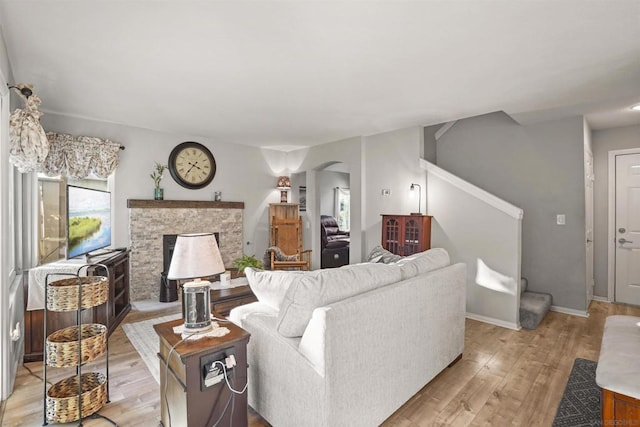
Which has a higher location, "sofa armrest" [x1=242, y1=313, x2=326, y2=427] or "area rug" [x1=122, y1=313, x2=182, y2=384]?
"sofa armrest" [x1=242, y1=313, x2=326, y2=427]

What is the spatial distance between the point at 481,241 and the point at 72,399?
161 inches

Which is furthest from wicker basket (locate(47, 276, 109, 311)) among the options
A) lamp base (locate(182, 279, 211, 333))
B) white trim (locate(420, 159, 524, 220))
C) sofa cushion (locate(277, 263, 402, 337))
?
white trim (locate(420, 159, 524, 220))

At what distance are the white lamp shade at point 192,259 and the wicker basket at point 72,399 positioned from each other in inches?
41.4

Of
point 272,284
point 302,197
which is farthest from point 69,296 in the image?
point 302,197

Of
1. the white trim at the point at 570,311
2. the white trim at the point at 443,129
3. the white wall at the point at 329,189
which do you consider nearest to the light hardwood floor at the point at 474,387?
the white trim at the point at 570,311

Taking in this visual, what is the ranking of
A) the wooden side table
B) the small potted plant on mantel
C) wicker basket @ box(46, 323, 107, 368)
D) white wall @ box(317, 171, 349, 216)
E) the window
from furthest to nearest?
white wall @ box(317, 171, 349, 216) < the small potted plant on mantel < the window < wicker basket @ box(46, 323, 107, 368) < the wooden side table

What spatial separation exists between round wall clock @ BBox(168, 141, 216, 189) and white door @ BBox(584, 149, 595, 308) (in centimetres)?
537

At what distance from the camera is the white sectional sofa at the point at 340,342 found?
5.09ft

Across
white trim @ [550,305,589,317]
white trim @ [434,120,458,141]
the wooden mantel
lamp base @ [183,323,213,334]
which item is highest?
white trim @ [434,120,458,141]

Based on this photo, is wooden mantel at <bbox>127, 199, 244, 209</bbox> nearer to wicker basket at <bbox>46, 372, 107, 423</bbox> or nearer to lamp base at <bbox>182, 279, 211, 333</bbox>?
wicker basket at <bbox>46, 372, 107, 423</bbox>

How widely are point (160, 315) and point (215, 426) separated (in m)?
2.84

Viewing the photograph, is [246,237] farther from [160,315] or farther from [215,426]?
[215,426]

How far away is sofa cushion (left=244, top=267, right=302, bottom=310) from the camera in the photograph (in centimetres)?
191

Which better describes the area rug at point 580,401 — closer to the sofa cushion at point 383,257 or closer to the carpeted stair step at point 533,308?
the carpeted stair step at point 533,308
